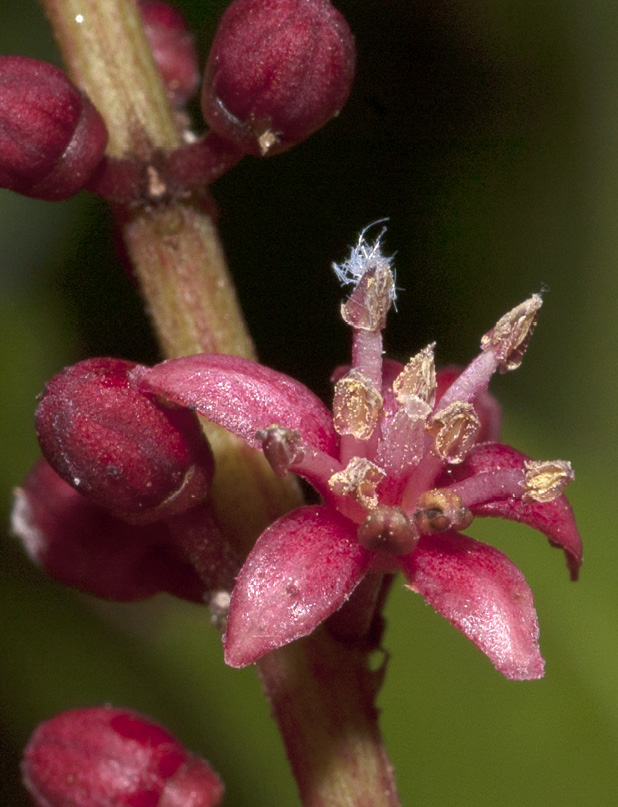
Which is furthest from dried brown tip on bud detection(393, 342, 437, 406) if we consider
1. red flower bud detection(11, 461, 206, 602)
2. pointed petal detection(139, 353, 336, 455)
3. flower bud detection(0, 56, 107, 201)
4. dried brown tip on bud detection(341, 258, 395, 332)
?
flower bud detection(0, 56, 107, 201)

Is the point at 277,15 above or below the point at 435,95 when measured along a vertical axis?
above

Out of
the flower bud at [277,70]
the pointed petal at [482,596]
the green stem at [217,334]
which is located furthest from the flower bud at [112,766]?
the flower bud at [277,70]

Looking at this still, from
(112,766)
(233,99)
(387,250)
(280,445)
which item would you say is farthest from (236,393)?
(387,250)

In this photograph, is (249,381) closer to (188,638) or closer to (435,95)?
(188,638)

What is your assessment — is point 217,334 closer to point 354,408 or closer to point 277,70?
point 354,408

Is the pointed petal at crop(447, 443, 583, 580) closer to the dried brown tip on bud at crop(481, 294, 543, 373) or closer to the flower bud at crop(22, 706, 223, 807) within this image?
the dried brown tip on bud at crop(481, 294, 543, 373)

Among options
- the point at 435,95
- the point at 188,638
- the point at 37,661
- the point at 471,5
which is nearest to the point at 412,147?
the point at 435,95
